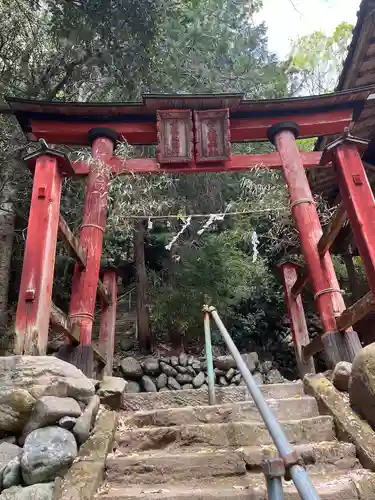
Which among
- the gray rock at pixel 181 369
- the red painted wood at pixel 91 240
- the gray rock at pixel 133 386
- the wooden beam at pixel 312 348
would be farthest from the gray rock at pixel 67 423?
the gray rock at pixel 181 369

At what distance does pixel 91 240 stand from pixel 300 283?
2822 mm

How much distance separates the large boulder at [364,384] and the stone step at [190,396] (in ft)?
2.96

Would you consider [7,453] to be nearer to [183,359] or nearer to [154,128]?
[154,128]

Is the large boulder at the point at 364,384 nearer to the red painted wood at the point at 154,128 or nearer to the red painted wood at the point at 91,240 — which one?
the red painted wood at the point at 91,240

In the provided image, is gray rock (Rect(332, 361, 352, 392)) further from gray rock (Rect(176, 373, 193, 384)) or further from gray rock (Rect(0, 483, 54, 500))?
A: gray rock (Rect(176, 373, 193, 384))

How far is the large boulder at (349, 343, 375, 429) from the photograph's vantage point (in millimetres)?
2443

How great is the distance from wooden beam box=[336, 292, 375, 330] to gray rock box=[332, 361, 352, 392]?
0.47 m

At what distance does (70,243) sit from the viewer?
12.8 ft

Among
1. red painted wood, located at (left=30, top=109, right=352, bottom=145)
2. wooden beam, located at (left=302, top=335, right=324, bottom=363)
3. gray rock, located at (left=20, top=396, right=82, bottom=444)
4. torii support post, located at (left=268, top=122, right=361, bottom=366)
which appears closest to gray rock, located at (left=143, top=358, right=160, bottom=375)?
wooden beam, located at (left=302, top=335, right=324, bottom=363)

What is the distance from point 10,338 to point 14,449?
5.54 meters

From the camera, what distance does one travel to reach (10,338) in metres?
7.30

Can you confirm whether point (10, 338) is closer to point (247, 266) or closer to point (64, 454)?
point (247, 266)

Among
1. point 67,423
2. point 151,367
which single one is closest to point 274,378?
point 151,367

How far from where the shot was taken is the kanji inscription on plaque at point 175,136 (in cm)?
524
